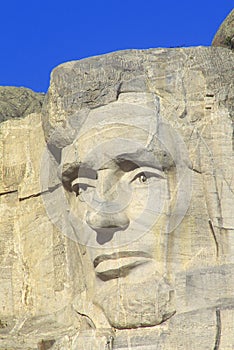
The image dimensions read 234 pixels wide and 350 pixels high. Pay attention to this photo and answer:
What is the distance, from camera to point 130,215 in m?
16.1

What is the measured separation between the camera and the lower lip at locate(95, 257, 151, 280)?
52.6 feet

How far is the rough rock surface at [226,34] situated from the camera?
62.4ft

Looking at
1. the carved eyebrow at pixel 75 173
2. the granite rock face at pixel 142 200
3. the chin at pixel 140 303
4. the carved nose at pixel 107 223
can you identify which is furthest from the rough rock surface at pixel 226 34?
the chin at pixel 140 303

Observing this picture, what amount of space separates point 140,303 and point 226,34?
4.86 metres

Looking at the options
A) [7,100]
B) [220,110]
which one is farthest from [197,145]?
[7,100]

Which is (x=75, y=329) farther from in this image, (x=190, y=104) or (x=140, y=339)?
(x=190, y=104)

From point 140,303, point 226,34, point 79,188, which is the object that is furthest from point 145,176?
point 226,34

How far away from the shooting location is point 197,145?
16.3 m

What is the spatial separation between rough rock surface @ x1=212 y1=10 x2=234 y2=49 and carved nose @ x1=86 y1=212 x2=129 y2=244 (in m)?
3.63

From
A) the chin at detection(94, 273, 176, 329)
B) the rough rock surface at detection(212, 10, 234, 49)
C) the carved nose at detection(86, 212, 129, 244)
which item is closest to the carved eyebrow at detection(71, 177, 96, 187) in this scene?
the carved nose at detection(86, 212, 129, 244)

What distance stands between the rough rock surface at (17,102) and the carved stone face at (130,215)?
12.0 feet

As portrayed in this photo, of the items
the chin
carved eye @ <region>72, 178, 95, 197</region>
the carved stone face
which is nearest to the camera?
the chin

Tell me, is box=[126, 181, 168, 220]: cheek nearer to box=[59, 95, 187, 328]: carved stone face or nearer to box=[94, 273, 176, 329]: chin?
box=[59, 95, 187, 328]: carved stone face

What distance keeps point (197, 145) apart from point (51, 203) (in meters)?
1.97
